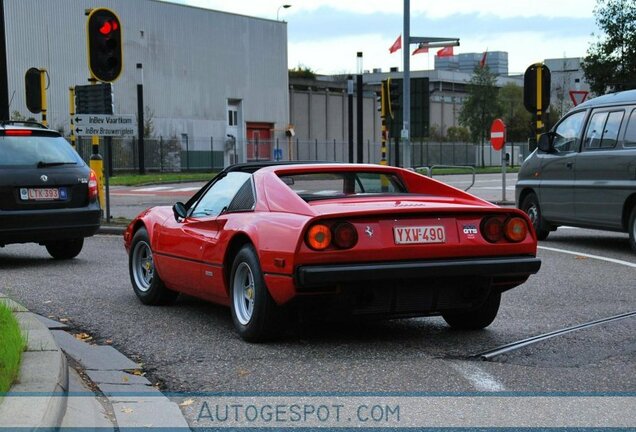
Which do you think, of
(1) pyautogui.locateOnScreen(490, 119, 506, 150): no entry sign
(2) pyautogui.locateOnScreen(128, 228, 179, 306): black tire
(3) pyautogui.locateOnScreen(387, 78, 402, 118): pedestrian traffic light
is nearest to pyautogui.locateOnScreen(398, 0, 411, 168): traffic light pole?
(3) pyautogui.locateOnScreen(387, 78, 402, 118): pedestrian traffic light

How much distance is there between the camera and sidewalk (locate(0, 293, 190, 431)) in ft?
13.6

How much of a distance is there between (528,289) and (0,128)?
6.24m

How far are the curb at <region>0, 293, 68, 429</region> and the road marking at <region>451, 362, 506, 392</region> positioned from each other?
7.10 feet

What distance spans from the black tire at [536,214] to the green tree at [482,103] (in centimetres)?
4988

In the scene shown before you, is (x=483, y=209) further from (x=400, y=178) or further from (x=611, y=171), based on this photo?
(x=611, y=171)

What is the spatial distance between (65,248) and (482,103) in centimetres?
5391

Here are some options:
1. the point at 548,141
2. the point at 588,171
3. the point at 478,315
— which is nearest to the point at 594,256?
the point at 588,171

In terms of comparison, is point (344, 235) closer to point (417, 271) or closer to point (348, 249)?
Result: point (348, 249)

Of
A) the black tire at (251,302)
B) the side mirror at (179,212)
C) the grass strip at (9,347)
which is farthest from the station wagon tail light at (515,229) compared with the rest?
the grass strip at (9,347)

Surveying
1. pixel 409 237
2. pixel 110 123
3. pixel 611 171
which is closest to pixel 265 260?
pixel 409 237

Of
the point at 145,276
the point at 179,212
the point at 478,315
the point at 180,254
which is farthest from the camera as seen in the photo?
the point at 145,276

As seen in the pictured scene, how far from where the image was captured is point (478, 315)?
6680mm

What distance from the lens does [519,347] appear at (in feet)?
19.9

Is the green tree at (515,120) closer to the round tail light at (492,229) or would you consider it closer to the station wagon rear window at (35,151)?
the station wagon rear window at (35,151)
